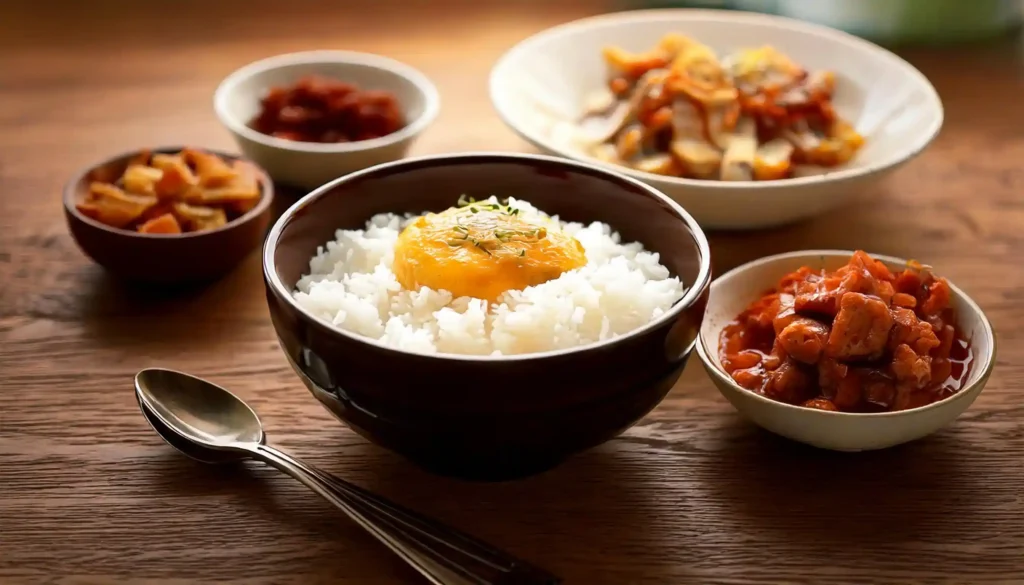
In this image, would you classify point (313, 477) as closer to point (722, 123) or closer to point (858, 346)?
point (858, 346)

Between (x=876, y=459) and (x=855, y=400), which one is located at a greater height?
(x=855, y=400)

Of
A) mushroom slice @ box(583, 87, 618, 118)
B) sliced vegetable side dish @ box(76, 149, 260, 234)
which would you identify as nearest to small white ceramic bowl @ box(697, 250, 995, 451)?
mushroom slice @ box(583, 87, 618, 118)

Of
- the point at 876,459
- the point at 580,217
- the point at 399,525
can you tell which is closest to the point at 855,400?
the point at 876,459

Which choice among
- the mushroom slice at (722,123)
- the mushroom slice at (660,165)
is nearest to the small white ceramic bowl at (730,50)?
the mushroom slice at (660,165)

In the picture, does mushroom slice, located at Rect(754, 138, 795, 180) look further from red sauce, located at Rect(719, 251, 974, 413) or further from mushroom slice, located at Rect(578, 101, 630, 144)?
red sauce, located at Rect(719, 251, 974, 413)

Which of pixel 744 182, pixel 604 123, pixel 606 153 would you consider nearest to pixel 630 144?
pixel 606 153

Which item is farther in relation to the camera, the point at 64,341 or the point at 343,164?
the point at 343,164

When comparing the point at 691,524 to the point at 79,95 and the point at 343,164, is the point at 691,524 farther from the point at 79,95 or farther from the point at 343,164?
the point at 79,95
